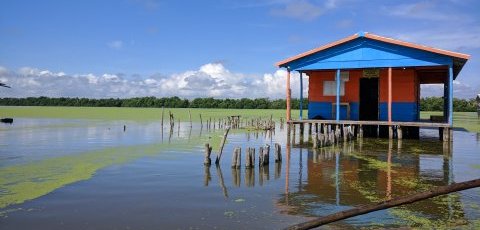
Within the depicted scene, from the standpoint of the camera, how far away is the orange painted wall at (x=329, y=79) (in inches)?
979

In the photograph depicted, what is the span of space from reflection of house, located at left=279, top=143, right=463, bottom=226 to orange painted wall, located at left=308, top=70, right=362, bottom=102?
7.84 metres

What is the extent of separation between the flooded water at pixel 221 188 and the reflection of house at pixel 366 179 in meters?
0.03

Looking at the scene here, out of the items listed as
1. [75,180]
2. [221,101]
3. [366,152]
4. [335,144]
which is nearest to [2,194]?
[75,180]

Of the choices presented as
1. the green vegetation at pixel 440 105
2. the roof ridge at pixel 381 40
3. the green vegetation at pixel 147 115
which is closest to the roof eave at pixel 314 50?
the roof ridge at pixel 381 40

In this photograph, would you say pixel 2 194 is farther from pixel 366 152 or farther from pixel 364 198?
pixel 366 152

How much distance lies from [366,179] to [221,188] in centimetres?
403

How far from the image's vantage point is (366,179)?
1138cm

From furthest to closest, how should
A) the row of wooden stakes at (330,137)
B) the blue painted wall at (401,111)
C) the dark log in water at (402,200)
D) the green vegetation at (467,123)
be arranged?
the green vegetation at (467,123) → the blue painted wall at (401,111) → the row of wooden stakes at (330,137) → the dark log in water at (402,200)

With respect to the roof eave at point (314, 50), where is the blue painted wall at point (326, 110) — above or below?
below

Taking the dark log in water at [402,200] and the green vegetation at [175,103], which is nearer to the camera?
the dark log in water at [402,200]

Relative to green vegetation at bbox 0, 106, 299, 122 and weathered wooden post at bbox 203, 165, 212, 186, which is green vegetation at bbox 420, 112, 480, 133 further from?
weathered wooden post at bbox 203, 165, 212, 186

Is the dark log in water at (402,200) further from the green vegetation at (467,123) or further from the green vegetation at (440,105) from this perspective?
the green vegetation at (440,105)

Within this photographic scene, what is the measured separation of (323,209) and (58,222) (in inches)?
195

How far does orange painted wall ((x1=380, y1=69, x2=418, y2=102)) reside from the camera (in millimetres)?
23672
